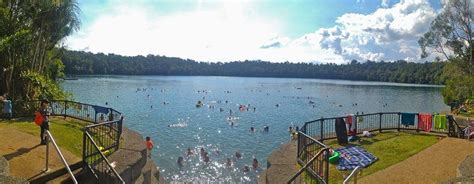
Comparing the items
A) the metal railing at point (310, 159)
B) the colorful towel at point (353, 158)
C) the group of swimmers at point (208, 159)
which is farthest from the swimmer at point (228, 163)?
the metal railing at point (310, 159)

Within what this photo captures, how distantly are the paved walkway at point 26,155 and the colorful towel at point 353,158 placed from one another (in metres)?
9.76

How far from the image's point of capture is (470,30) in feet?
165

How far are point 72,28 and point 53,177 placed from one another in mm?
21421

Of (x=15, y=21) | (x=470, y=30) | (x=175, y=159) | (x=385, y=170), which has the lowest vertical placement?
(x=175, y=159)

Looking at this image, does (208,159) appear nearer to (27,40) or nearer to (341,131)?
(341,131)

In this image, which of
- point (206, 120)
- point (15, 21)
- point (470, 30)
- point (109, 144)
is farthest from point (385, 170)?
point (470, 30)

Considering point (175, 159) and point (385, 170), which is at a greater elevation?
point (385, 170)

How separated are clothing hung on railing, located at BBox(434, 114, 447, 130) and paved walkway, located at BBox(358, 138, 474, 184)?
134 inches

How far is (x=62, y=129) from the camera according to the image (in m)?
18.2

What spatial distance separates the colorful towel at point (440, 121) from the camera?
21.9 metres

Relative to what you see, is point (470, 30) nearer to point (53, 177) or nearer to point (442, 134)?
point (442, 134)

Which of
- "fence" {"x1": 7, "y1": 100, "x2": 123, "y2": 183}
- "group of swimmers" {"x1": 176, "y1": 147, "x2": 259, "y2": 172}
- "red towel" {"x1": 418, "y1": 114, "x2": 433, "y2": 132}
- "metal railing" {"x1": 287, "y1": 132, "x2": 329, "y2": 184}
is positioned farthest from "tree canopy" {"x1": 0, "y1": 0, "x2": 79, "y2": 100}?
"red towel" {"x1": 418, "y1": 114, "x2": 433, "y2": 132}

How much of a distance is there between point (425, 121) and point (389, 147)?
18.0ft

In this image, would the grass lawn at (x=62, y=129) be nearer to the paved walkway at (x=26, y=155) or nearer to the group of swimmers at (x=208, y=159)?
the paved walkway at (x=26, y=155)
